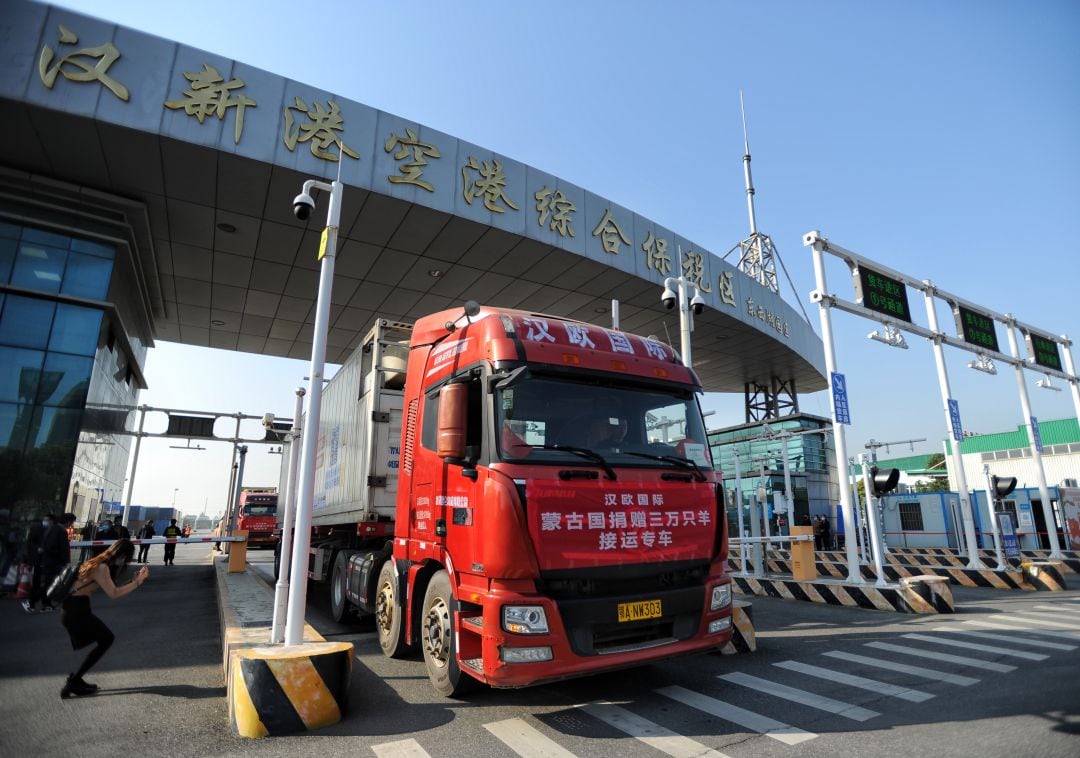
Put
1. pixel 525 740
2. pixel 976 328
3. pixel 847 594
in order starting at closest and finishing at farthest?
pixel 525 740, pixel 847 594, pixel 976 328

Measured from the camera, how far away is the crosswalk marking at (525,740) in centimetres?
355

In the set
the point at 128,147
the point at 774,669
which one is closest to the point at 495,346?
the point at 774,669

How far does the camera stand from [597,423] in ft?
15.0

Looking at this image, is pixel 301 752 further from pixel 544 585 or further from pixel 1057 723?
pixel 1057 723

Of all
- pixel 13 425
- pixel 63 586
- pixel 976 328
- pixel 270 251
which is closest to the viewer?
pixel 63 586

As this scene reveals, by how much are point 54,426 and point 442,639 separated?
1146 centimetres

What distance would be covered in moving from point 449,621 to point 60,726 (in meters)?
2.97

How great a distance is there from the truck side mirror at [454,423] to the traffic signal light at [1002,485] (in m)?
13.9

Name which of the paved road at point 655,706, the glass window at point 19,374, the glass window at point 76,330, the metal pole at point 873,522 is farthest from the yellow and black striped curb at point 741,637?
the glass window at point 19,374

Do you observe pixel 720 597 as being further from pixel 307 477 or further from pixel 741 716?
pixel 307 477

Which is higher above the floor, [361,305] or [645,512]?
[361,305]

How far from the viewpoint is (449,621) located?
4.48m

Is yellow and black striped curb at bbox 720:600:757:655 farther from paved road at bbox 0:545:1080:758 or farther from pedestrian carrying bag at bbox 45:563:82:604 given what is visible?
pedestrian carrying bag at bbox 45:563:82:604

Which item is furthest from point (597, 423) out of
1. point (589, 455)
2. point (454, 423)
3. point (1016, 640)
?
point (1016, 640)
